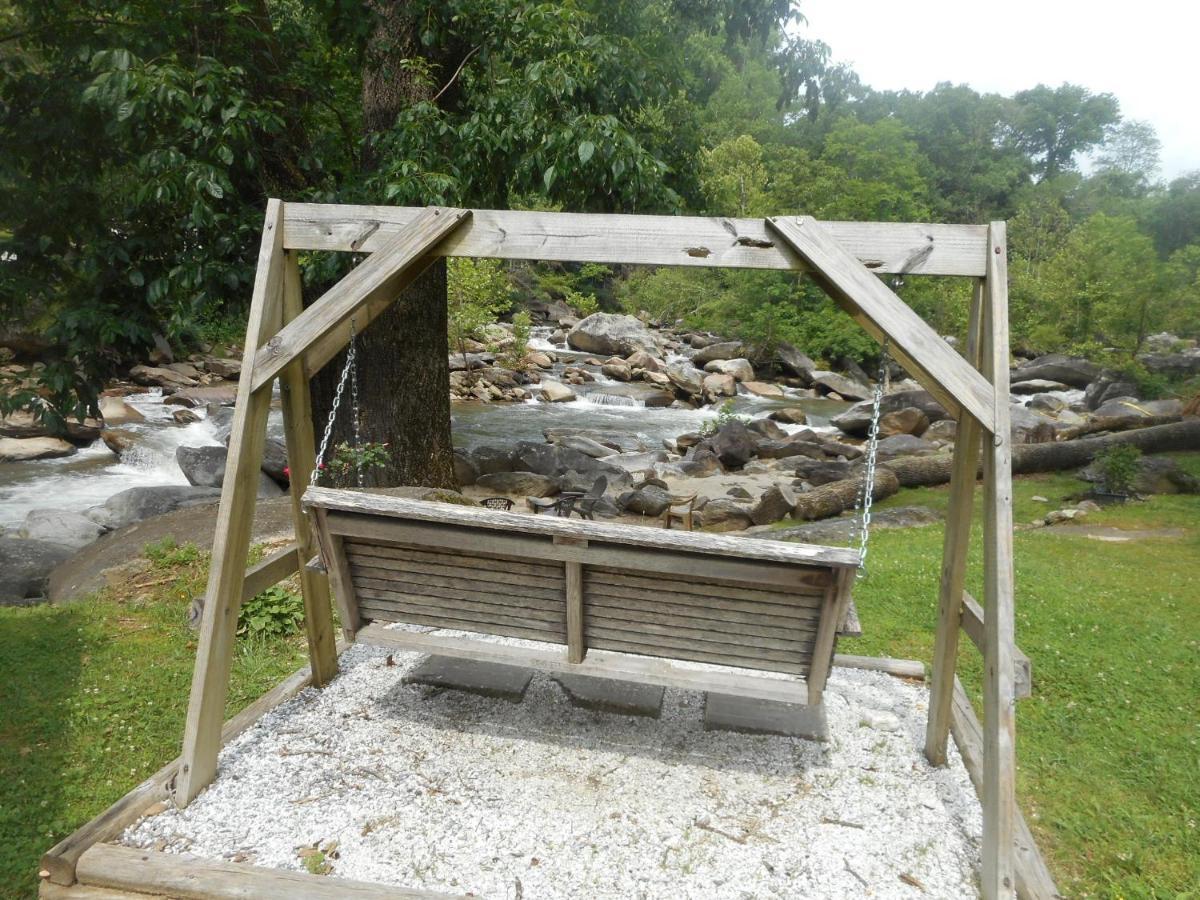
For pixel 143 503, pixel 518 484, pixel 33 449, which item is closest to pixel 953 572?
pixel 518 484

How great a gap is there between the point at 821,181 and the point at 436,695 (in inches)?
1243

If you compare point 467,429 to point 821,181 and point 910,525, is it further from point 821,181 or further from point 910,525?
point 821,181

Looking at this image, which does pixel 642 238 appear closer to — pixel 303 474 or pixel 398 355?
pixel 303 474

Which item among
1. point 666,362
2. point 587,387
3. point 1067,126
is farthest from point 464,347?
point 1067,126

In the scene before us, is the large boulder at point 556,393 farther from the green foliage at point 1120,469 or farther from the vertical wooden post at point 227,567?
the vertical wooden post at point 227,567

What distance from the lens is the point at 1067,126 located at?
67.1 meters

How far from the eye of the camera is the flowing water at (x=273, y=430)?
1138 centimetres


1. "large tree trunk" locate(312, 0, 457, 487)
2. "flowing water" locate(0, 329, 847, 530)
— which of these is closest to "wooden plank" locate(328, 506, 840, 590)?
"large tree trunk" locate(312, 0, 457, 487)

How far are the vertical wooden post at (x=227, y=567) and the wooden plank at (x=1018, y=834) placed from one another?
3.36 m

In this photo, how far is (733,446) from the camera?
47.0 ft

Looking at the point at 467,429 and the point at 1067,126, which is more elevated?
the point at 1067,126

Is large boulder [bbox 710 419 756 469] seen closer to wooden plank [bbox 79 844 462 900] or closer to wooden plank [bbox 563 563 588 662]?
wooden plank [bbox 563 563 588 662]

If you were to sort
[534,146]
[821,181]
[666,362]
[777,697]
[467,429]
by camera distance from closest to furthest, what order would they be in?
1. [777,697]
2. [534,146]
3. [467,429]
4. [666,362]
5. [821,181]

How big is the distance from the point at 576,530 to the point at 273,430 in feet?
42.6
